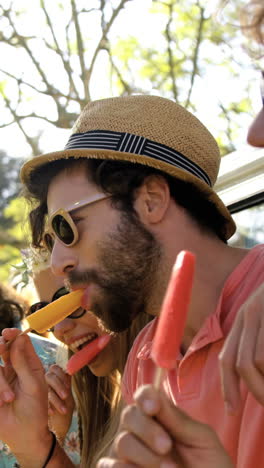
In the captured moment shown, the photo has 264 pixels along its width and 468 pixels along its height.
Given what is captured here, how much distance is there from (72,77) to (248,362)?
816cm

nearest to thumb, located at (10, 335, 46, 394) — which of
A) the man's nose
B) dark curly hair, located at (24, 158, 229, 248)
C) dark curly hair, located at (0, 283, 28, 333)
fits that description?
the man's nose

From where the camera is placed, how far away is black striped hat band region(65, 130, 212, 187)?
2.76m

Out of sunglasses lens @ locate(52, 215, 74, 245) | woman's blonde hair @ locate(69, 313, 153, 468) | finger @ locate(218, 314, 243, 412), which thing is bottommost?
woman's blonde hair @ locate(69, 313, 153, 468)

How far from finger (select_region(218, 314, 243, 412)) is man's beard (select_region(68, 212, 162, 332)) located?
1.02m

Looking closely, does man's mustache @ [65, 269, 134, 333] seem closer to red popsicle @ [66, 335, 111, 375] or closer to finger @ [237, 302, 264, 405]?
red popsicle @ [66, 335, 111, 375]

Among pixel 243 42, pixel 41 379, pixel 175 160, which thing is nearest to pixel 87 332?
pixel 41 379

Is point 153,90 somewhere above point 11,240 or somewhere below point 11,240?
above

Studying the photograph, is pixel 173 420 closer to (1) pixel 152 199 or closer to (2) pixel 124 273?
(2) pixel 124 273

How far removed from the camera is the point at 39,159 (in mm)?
2953

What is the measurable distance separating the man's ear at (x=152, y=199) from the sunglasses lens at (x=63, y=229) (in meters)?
0.26

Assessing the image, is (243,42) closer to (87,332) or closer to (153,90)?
(87,332)

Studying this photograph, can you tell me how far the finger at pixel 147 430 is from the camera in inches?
55.2

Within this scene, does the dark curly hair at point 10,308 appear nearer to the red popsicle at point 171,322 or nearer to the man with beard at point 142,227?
the man with beard at point 142,227

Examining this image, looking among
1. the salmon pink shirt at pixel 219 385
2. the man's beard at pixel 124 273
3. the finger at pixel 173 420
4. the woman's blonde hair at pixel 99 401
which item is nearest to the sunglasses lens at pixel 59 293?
the woman's blonde hair at pixel 99 401
